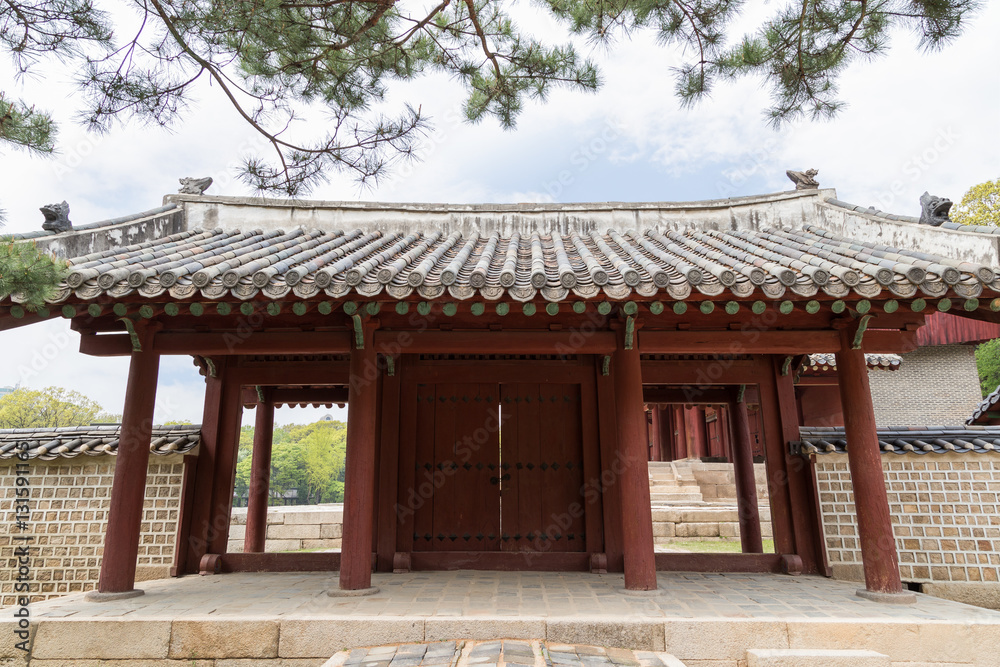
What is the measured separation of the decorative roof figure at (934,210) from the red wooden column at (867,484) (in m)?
2.47

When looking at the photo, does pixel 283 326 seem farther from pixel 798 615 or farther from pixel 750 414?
pixel 750 414

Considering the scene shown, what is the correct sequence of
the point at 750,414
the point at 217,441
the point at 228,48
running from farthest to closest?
the point at 750,414 → the point at 217,441 → the point at 228,48

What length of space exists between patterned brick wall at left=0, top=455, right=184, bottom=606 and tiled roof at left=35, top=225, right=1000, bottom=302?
8.42 ft

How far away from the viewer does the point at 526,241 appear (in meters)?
7.57

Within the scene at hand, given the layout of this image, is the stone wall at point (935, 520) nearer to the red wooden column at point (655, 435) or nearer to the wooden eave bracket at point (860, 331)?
the wooden eave bracket at point (860, 331)

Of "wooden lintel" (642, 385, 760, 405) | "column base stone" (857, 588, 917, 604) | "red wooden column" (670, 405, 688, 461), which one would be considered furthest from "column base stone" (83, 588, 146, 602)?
"red wooden column" (670, 405, 688, 461)

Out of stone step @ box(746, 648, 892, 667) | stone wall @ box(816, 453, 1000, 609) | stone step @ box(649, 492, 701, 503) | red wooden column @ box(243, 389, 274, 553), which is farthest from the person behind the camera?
stone step @ box(649, 492, 701, 503)

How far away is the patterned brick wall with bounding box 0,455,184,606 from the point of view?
21.6ft

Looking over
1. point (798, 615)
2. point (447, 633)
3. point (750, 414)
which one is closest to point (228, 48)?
point (447, 633)

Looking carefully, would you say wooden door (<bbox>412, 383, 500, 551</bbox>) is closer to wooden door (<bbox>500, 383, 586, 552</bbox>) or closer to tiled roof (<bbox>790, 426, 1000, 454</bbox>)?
wooden door (<bbox>500, 383, 586, 552</bbox>)

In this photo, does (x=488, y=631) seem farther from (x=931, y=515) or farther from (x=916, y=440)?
(x=916, y=440)

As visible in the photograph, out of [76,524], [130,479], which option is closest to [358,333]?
[130,479]

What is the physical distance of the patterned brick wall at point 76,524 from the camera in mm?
6570

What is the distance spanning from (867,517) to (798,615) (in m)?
1.25
